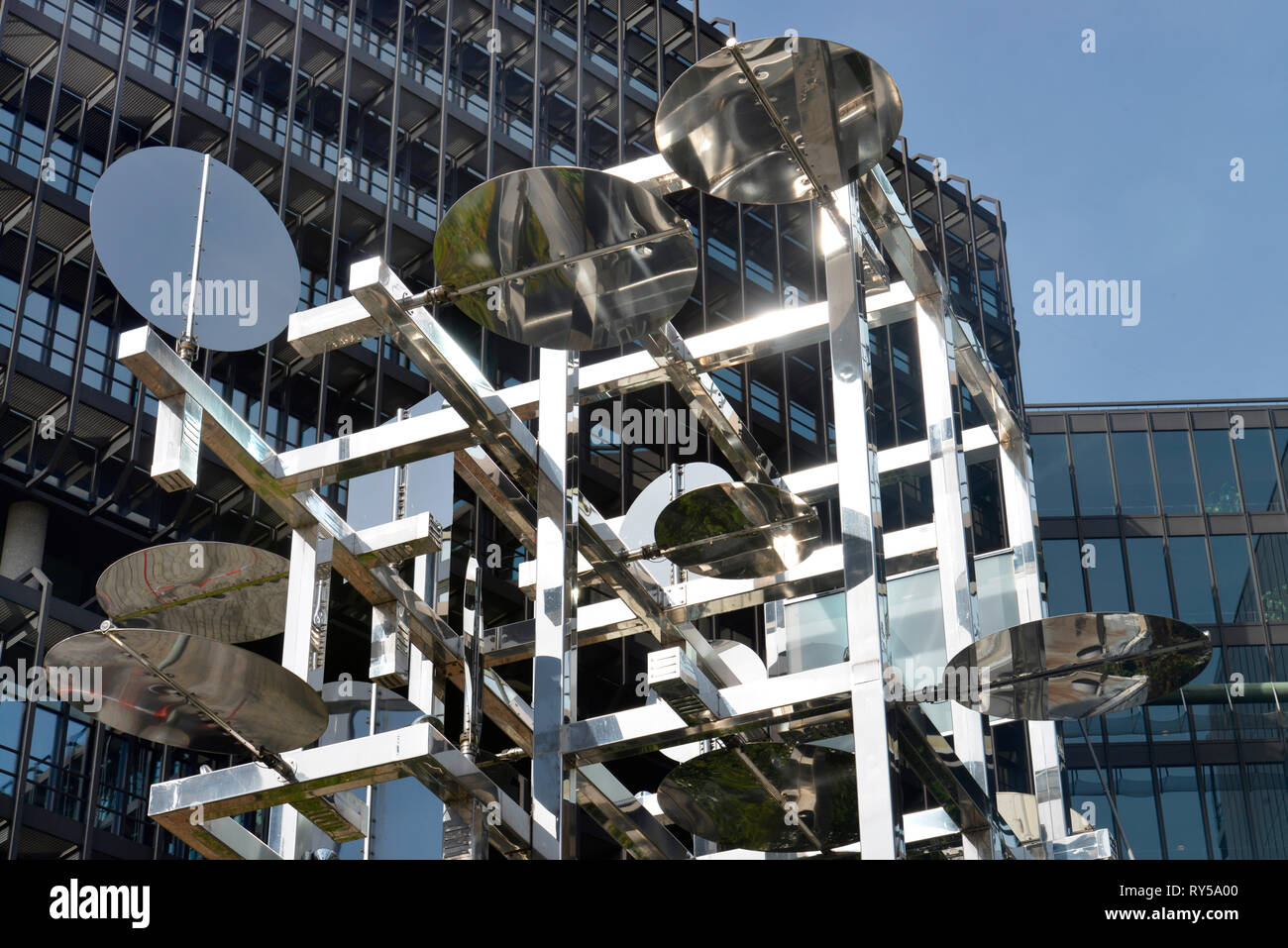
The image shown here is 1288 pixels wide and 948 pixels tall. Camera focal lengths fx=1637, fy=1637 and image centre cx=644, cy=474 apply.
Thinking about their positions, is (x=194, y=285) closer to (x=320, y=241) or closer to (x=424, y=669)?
(x=424, y=669)

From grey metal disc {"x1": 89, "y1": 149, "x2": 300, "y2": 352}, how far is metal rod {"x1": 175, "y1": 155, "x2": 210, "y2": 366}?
0.09ft

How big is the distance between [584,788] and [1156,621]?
3086mm

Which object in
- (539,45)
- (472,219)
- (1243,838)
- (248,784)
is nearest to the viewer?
(472,219)

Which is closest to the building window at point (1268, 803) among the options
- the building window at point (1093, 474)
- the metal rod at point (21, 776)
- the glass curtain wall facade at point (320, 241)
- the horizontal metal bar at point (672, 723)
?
the building window at point (1093, 474)

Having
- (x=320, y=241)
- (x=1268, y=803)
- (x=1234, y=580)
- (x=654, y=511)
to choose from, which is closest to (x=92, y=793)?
(x=320, y=241)

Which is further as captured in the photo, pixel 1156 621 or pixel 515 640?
pixel 515 640

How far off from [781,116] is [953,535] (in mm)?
2961

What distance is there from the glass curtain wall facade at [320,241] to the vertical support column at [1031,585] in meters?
13.5

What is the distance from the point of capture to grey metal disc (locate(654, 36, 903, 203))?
696 centimetres

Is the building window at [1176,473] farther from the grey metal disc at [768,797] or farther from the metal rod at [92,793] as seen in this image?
the grey metal disc at [768,797]

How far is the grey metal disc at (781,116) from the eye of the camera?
6.96m

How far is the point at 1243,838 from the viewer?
42.1m
